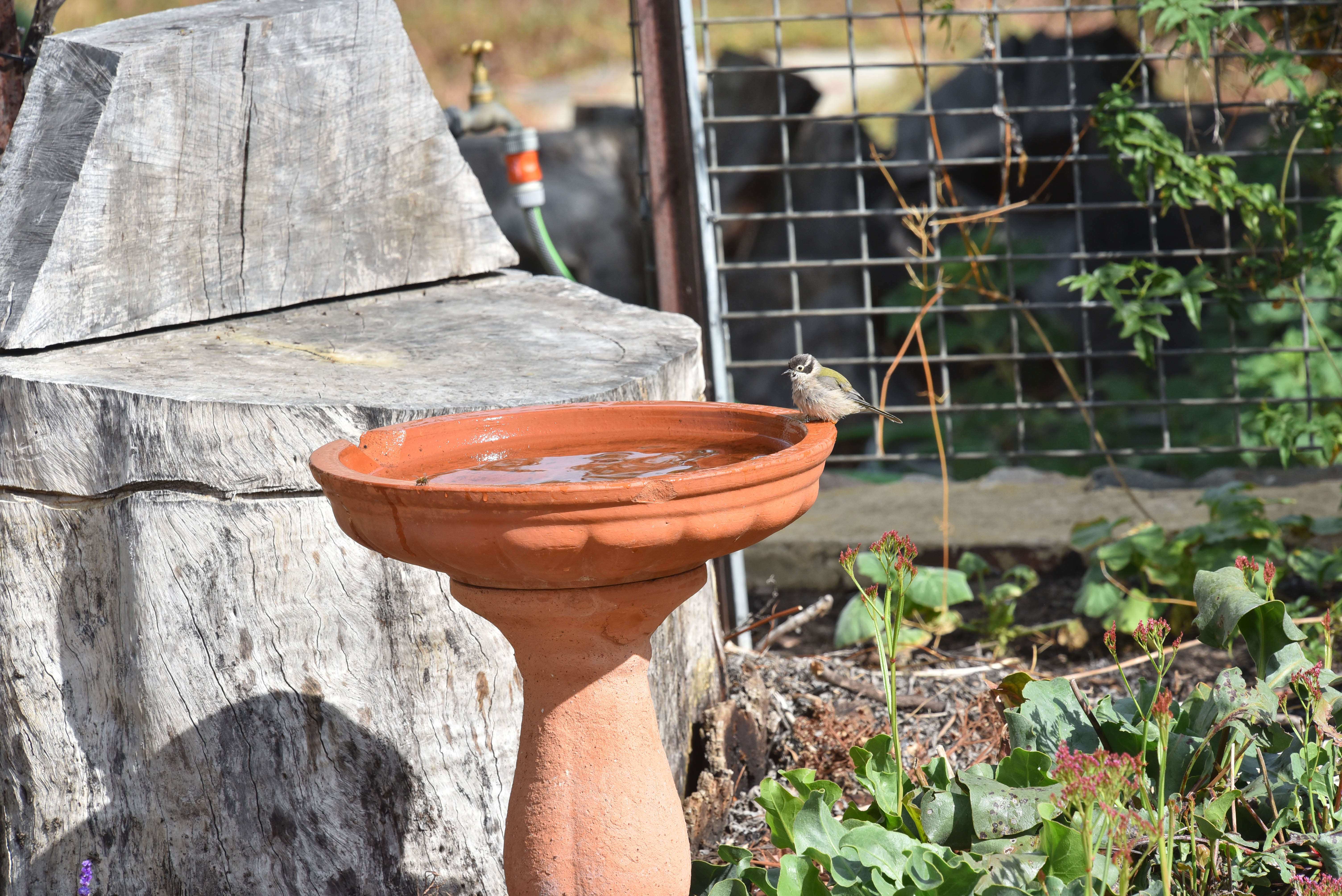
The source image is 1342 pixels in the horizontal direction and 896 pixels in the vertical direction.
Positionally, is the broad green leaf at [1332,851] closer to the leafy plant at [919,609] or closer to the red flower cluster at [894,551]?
the red flower cluster at [894,551]

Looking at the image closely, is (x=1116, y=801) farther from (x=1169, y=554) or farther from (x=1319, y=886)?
(x=1169, y=554)

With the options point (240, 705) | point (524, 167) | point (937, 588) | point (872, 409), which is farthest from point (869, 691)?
point (524, 167)

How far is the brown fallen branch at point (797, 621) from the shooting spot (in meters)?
3.35

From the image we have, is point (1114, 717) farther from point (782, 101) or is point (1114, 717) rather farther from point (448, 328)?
point (782, 101)

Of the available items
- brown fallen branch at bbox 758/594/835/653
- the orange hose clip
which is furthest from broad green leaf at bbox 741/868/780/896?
the orange hose clip

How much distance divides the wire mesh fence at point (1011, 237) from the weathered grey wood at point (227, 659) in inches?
66.4

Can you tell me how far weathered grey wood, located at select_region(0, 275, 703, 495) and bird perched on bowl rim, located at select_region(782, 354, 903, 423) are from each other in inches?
13.4

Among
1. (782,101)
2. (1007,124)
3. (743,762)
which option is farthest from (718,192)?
(743,762)

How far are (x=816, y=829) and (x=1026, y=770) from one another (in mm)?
382

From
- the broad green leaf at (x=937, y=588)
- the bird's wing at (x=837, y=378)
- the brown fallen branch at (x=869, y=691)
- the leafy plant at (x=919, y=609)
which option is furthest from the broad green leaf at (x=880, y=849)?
the broad green leaf at (x=937, y=588)

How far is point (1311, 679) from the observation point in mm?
1939

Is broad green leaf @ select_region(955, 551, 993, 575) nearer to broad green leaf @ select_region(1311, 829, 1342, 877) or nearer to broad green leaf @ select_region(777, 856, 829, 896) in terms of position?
broad green leaf @ select_region(1311, 829, 1342, 877)

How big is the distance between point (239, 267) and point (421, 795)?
1416 mm

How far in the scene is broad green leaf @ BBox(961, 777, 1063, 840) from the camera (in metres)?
1.88
